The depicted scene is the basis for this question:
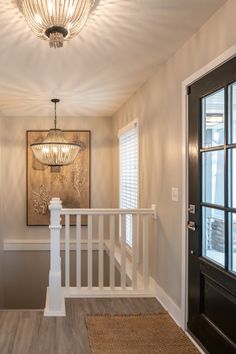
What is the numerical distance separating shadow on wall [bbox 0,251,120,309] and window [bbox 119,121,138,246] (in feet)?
4.04

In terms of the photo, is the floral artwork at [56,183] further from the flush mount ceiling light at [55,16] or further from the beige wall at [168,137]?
the flush mount ceiling light at [55,16]

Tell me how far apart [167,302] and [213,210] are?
4.38 feet

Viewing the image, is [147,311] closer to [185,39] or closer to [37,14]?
[185,39]

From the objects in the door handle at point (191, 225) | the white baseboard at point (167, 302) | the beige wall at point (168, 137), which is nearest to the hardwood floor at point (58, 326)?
the white baseboard at point (167, 302)

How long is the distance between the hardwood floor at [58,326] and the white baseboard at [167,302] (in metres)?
0.06

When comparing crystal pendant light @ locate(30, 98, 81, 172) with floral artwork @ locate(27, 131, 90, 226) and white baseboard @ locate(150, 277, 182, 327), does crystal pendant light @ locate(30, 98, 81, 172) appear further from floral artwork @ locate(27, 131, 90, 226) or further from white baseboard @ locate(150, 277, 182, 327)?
white baseboard @ locate(150, 277, 182, 327)

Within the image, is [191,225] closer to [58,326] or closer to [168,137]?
[168,137]

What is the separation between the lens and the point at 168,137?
3.32 m

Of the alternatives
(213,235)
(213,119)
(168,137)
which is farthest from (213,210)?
(168,137)

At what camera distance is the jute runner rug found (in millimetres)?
2600

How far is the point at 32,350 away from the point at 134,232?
1620 millimetres

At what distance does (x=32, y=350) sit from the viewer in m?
2.59

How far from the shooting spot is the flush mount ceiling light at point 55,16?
1675 millimetres

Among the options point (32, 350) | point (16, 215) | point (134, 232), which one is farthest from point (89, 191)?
point (32, 350)
